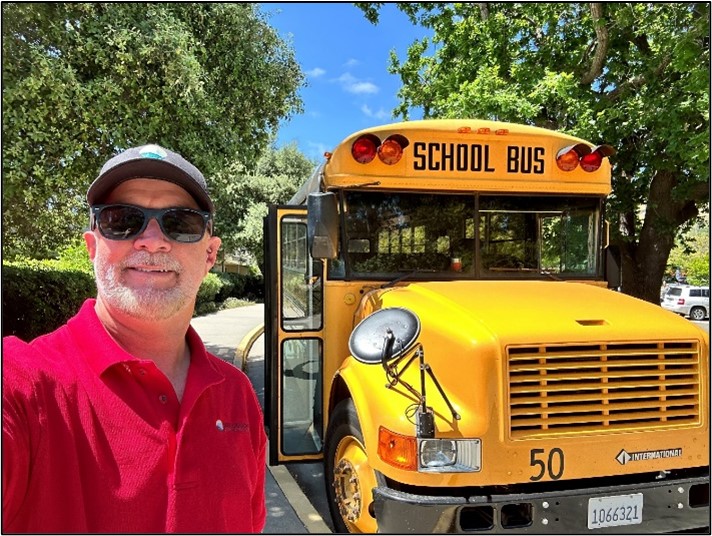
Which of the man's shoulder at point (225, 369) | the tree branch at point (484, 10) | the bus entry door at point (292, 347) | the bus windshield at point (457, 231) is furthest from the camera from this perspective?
the tree branch at point (484, 10)

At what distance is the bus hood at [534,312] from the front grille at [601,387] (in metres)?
0.06

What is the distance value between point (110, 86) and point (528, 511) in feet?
18.4

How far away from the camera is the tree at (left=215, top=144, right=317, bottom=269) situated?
25281 millimetres

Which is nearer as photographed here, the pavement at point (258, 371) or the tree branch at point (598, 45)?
the pavement at point (258, 371)

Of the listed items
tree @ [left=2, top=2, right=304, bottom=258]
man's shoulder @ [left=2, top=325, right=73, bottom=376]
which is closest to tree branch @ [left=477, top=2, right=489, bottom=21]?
tree @ [left=2, top=2, right=304, bottom=258]

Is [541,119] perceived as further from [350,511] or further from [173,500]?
[173,500]

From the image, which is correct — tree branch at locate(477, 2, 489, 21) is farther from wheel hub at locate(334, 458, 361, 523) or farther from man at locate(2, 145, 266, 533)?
man at locate(2, 145, 266, 533)

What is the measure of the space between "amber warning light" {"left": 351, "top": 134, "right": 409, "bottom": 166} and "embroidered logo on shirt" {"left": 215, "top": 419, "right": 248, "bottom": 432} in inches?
94.8

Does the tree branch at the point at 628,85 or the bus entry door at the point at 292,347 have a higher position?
the tree branch at the point at 628,85

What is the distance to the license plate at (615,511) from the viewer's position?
249 cm

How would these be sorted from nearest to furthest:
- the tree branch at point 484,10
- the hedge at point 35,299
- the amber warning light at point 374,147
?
the amber warning light at point 374,147 < the hedge at point 35,299 < the tree branch at point 484,10

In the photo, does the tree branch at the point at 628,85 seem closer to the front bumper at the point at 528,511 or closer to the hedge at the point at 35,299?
the front bumper at the point at 528,511

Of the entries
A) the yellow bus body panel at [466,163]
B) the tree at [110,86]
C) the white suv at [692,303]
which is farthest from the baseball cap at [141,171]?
the white suv at [692,303]

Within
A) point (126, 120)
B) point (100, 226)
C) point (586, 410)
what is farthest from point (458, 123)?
point (126, 120)
